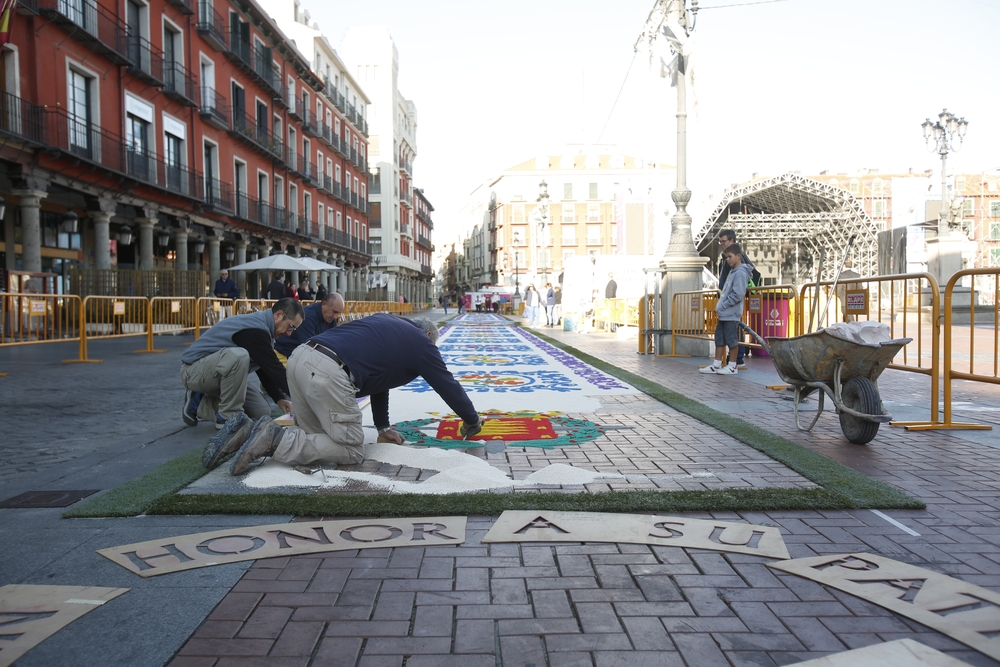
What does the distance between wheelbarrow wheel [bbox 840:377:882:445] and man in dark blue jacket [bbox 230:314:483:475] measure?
9.56ft

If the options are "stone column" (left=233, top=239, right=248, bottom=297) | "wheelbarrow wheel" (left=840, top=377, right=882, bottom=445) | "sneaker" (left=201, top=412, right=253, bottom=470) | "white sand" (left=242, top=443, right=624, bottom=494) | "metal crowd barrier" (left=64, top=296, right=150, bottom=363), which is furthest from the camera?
"stone column" (left=233, top=239, right=248, bottom=297)

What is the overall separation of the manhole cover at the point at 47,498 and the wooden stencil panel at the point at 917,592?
3363 millimetres

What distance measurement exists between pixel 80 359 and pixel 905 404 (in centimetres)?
1160

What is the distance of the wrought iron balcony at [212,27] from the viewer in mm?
25741

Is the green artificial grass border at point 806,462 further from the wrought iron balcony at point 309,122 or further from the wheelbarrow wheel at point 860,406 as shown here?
the wrought iron balcony at point 309,122

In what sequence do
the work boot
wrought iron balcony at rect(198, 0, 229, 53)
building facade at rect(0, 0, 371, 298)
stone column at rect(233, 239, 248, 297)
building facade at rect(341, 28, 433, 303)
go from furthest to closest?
building facade at rect(341, 28, 433, 303), stone column at rect(233, 239, 248, 297), wrought iron balcony at rect(198, 0, 229, 53), building facade at rect(0, 0, 371, 298), the work boot

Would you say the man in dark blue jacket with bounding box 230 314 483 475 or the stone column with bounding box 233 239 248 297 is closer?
the man in dark blue jacket with bounding box 230 314 483 475

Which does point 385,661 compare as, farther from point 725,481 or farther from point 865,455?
point 865,455

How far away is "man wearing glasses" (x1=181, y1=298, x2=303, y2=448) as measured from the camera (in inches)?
217

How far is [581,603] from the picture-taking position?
2.48 meters

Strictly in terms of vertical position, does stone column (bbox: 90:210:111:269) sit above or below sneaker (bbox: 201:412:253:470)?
above

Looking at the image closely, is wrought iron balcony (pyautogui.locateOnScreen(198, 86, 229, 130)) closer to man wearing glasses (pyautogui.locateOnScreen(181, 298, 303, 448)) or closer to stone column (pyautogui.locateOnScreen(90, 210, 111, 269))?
stone column (pyautogui.locateOnScreen(90, 210, 111, 269))

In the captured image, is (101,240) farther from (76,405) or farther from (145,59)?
(76,405)

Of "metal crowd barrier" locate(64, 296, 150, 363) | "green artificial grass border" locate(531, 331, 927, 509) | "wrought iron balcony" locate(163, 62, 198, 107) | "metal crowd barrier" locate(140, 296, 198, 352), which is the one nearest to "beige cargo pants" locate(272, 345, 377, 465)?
"green artificial grass border" locate(531, 331, 927, 509)
